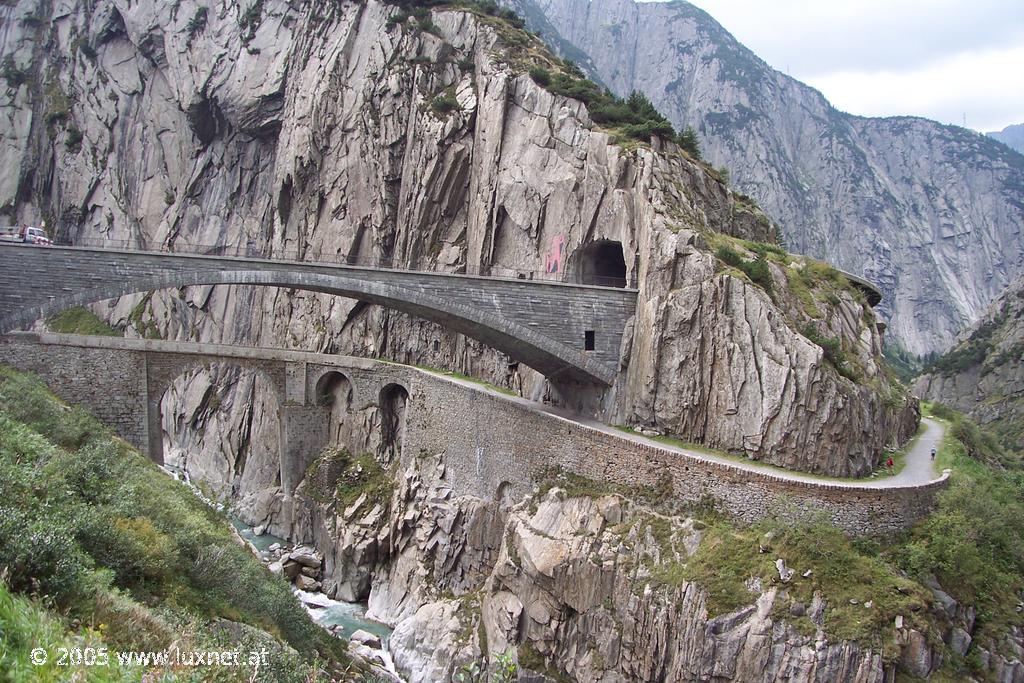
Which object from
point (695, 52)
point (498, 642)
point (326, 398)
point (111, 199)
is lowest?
point (498, 642)

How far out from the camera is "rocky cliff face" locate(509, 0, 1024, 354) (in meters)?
123

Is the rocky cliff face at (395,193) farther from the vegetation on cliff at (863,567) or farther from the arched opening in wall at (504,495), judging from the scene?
the arched opening in wall at (504,495)

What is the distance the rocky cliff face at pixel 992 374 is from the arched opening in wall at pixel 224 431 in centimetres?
5660

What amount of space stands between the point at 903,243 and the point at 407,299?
414 feet

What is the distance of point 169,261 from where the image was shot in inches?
1066

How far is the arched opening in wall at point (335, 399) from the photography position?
137 ft

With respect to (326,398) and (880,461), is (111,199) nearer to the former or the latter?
(326,398)

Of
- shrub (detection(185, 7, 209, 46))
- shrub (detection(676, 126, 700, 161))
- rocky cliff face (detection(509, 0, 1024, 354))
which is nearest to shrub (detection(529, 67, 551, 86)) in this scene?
shrub (detection(676, 126, 700, 161))

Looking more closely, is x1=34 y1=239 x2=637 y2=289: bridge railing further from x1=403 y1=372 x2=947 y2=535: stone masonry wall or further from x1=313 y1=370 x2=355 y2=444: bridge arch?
x1=313 y1=370 x2=355 y2=444: bridge arch

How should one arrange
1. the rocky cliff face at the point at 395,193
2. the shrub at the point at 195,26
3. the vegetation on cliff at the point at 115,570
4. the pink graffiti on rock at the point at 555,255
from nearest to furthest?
the vegetation on cliff at the point at 115,570, the rocky cliff face at the point at 395,193, the pink graffiti on rock at the point at 555,255, the shrub at the point at 195,26

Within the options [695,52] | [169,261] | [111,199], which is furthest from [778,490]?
[695,52]

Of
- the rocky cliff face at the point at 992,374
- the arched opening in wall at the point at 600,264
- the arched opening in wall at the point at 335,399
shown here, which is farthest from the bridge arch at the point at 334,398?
the rocky cliff face at the point at 992,374

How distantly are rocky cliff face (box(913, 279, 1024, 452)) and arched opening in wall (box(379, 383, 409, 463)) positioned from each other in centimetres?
4560

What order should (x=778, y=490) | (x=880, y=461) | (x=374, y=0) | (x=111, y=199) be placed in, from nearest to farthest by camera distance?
(x=778, y=490) → (x=880, y=461) → (x=374, y=0) → (x=111, y=199)
